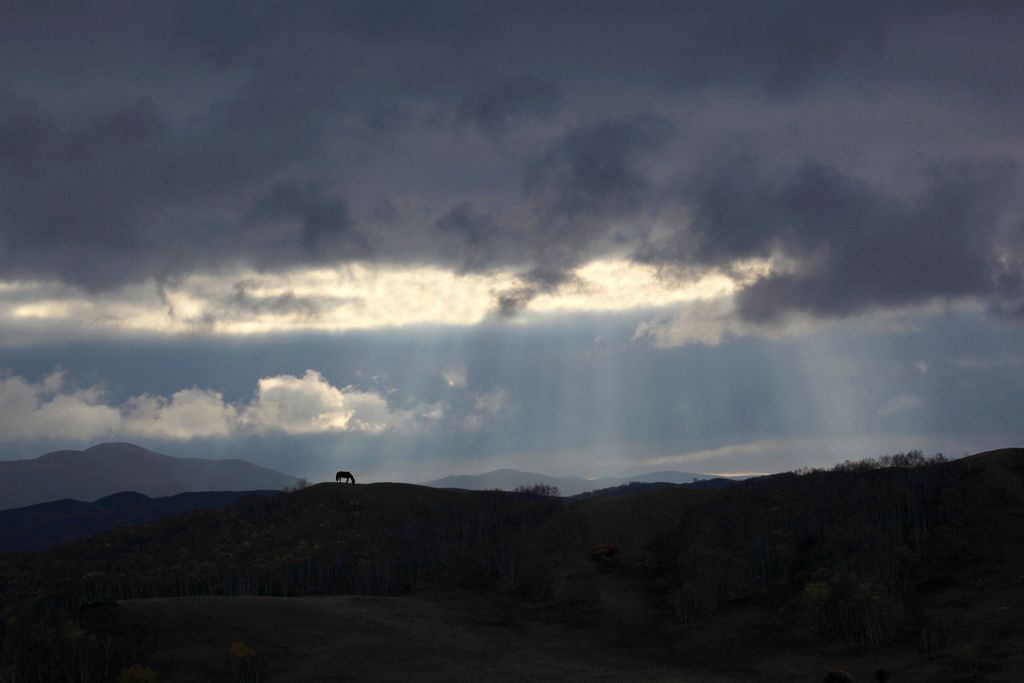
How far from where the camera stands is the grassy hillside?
61938 millimetres

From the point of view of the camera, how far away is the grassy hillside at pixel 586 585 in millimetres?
61938

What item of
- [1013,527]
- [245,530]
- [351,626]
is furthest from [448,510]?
[1013,527]

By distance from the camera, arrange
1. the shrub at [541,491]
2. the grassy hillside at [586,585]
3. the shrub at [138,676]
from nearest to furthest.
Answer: the shrub at [138,676] → the grassy hillside at [586,585] → the shrub at [541,491]

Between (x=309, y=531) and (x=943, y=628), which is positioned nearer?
(x=943, y=628)

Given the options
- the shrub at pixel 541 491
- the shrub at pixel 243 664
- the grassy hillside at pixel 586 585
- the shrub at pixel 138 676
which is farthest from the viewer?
the shrub at pixel 541 491

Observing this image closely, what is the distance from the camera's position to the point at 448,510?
123 meters

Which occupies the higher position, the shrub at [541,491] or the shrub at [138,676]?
the shrub at [541,491]

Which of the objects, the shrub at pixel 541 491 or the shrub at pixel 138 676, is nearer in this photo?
the shrub at pixel 138 676

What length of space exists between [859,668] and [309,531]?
264 ft

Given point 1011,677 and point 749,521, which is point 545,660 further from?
point 749,521

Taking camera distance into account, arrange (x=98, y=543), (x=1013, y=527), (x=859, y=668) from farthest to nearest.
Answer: (x=98, y=543) → (x=1013, y=527) → (x=859, y=668)

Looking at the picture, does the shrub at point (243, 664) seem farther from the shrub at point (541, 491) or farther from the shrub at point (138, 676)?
the shrub at point (541, 491)

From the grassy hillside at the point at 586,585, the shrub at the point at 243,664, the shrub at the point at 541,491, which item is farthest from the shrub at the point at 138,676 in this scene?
the shrub at the point at 541,491

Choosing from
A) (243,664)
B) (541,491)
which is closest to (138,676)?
(243,664)
